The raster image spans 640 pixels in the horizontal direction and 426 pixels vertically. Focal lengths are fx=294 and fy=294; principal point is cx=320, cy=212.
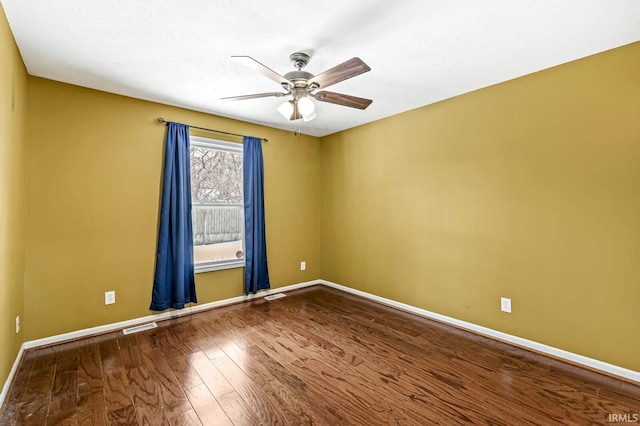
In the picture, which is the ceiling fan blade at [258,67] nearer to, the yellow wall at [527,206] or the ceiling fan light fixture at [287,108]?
the ceiling fan light fixture at [287,108]

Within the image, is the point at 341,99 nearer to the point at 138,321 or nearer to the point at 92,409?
the point at 92,409

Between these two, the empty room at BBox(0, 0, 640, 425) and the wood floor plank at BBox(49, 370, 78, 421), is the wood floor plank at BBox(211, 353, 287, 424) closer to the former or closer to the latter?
the empty room at BBox(0, 0, 640, 425)

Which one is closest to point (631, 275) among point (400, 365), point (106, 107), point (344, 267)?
point (400, 365)

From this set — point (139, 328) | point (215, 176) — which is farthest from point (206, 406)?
point (215, 176)

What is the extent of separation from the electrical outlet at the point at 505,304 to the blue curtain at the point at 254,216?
2993 mm

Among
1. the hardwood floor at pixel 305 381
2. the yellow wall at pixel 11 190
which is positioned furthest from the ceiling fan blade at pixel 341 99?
the hardwood floor at pixel 305 381

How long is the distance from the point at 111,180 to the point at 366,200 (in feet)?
10.5

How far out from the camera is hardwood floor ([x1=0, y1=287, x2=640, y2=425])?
1.90m

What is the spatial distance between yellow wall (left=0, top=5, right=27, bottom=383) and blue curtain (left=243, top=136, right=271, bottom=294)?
2.24 m

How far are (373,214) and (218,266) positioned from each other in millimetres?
2277

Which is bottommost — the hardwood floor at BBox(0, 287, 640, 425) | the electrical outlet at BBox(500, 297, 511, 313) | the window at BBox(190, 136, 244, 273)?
the hardwood floor at BBox(0, 287, 640, 425)

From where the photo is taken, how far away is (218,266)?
3949 millimetres

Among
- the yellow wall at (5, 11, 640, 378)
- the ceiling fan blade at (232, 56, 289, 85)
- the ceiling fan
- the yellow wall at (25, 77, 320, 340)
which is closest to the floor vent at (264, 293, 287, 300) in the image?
the yellow wall at (5, 11, 640, 378)

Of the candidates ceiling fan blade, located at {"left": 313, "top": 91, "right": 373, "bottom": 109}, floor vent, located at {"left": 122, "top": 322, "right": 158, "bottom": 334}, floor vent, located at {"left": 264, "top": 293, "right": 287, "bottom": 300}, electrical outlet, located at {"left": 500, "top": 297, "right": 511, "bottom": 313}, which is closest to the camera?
ceiling fan blade, located at {"left": 313, "top": 91, "right": 373, "bottom": 109}
